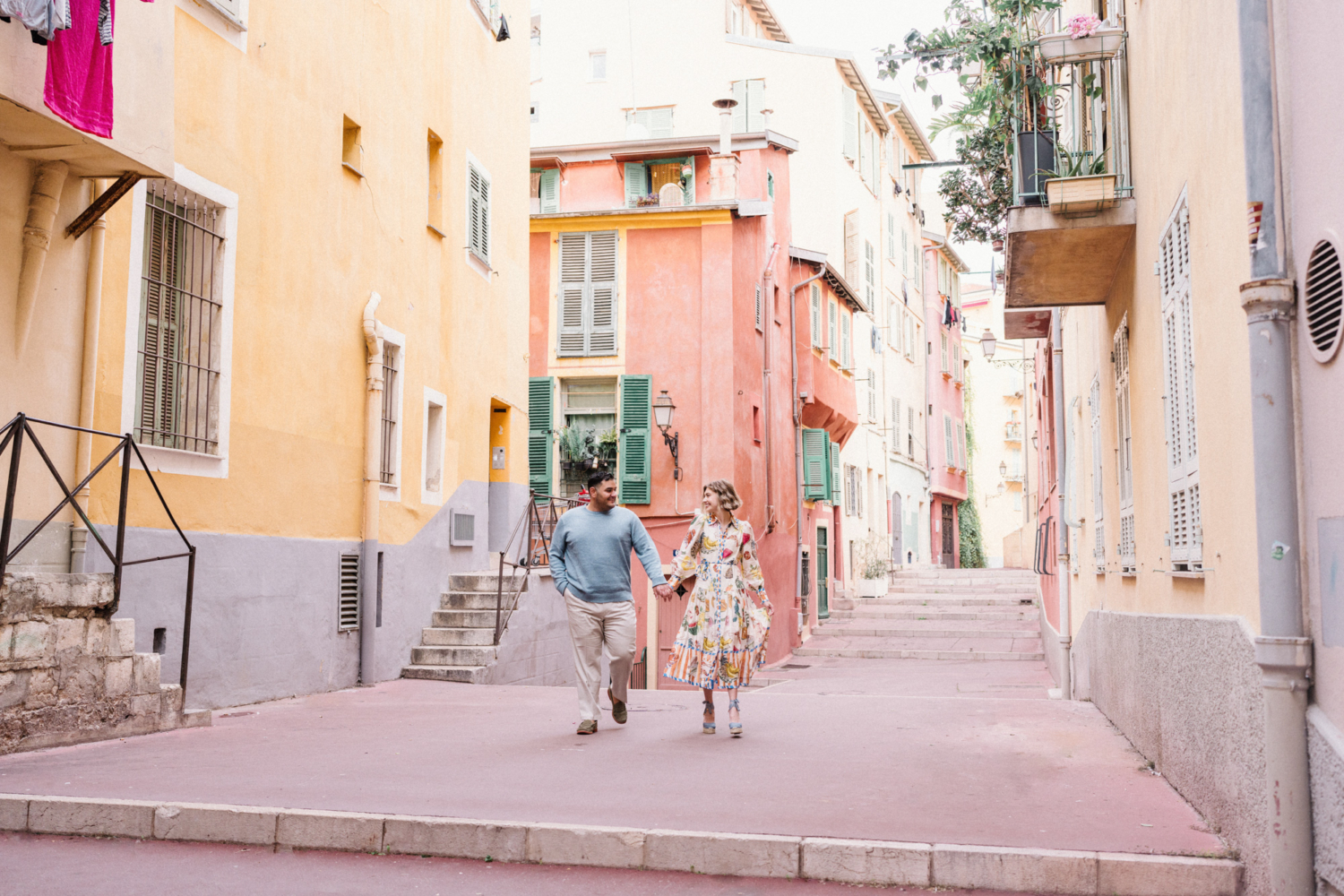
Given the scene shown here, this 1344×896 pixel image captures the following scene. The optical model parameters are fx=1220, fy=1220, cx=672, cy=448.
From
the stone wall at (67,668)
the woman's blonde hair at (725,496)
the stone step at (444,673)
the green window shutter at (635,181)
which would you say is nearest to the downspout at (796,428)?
the green window shutter at (635,181)

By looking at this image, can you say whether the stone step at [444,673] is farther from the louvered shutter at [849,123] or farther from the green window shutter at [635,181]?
the louvered shutter at [849,123]

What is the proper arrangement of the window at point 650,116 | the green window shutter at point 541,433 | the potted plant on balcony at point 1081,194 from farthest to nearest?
the window at point 650,116 < the green window shutter at point 541,433 < the potted plant on balcony at point 1081,194

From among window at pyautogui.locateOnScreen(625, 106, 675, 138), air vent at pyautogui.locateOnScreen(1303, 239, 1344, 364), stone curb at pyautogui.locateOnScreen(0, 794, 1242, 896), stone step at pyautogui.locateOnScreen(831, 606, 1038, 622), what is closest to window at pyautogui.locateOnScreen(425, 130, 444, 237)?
stone curb at pyautogui.locateOnScreen(0, 794, 1242, 896)

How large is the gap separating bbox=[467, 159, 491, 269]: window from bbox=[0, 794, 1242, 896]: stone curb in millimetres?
11315

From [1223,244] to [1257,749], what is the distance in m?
2.18

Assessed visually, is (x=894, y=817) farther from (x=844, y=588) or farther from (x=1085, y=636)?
(x=844, y=588)

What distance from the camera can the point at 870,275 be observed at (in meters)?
35.7

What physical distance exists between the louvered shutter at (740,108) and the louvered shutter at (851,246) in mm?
4160

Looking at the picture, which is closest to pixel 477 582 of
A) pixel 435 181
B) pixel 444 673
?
pixel 444 673

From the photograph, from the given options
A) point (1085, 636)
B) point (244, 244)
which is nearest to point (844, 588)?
point (1085, 636)

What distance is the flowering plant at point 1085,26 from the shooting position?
27.7ft

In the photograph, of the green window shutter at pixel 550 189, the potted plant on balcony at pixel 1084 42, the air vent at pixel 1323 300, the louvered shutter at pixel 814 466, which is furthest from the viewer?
the louvered shutter at pixel 814 466

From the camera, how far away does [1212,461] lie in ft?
18.5

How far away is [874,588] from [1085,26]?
76.1ft
